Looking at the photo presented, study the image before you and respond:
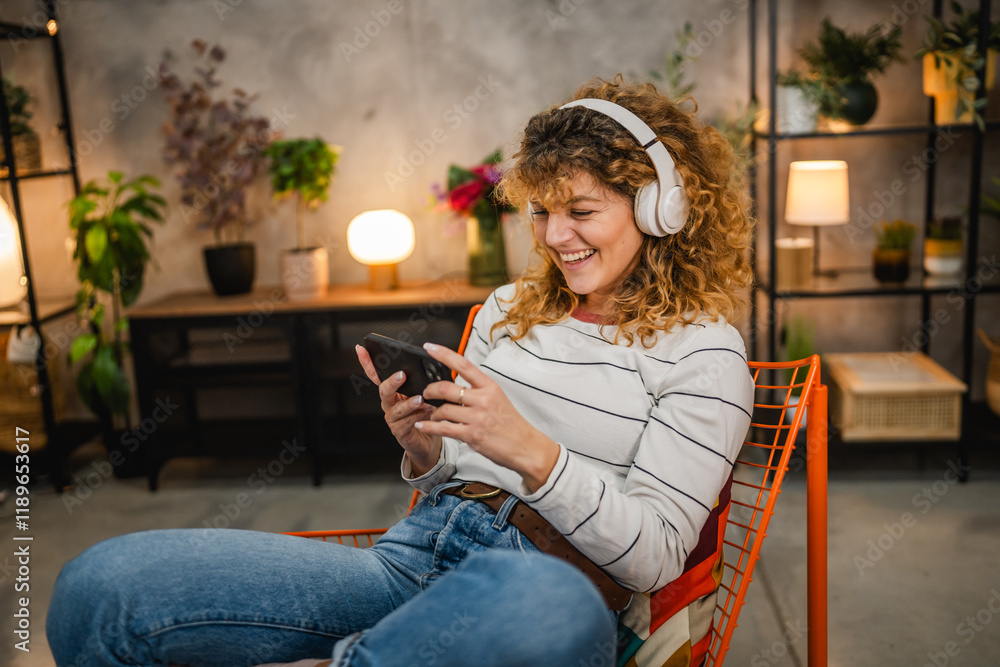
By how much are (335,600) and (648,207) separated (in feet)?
2.52

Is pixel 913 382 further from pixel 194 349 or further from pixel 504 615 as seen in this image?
pixel 194 349

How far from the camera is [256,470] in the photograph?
3311 mm

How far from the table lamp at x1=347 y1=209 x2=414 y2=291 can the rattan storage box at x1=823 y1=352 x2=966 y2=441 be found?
1.68m

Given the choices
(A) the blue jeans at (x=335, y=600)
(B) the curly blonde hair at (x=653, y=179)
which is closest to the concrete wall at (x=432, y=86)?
(B) the curly blonde hair at (x=653, y=179)

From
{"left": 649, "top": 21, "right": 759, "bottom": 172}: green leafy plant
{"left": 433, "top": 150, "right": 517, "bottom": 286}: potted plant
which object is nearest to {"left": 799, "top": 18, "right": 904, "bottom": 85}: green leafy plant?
{"left": 649, "top": 21, "right": 759, "bottom": 172}: green leafy plant

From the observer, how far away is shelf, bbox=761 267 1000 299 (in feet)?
9.28

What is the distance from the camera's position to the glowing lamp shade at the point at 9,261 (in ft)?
9.21

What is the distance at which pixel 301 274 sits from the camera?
10.1ft

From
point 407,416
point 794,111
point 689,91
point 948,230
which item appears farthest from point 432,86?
point 407,416

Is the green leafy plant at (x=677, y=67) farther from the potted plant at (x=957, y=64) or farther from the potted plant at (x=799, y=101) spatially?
the potted plant at (x=957, y=64)

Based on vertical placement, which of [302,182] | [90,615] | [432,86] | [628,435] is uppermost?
[432,86]

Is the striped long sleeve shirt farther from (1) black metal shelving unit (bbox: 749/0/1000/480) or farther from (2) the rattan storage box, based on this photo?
(2) the rattan storage box

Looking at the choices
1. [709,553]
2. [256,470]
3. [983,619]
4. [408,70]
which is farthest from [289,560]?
[408,70]

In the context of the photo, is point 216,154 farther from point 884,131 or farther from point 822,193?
point 884,131
